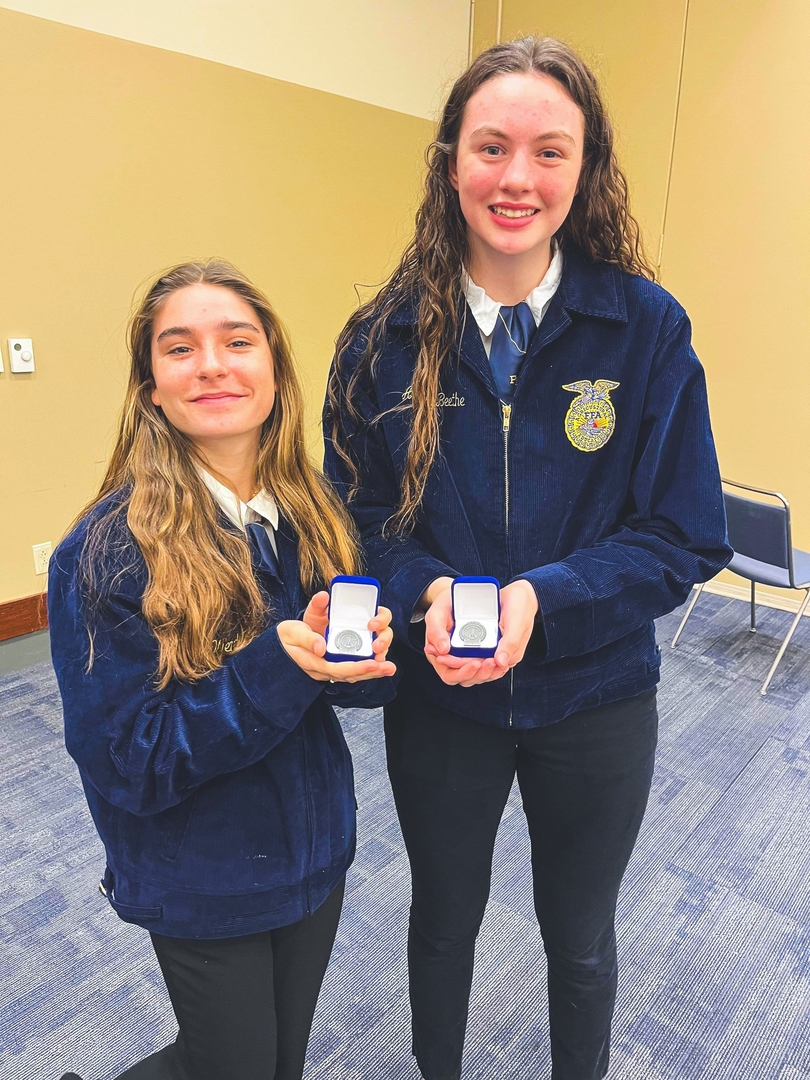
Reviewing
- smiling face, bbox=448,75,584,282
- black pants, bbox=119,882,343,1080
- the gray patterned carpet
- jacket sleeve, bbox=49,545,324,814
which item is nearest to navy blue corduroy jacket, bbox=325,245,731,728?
smiling face, bbox=448,75,584,282

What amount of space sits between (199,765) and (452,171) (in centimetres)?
85

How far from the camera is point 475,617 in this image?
3.11 ft

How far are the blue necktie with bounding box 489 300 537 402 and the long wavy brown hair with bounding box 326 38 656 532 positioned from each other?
0.22 feet

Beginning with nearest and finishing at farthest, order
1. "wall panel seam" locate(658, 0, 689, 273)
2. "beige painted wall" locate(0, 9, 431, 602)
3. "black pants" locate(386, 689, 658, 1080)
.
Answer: "black pants" locate(386, 689, 658, 1080) < "beige painted wall" locate(0, 9, 431, 602) < "wall panel seam" locate(658, 0, 689, 273)

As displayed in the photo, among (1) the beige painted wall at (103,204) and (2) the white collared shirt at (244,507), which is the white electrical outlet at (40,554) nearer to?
(1) the beige painted wall at (103,204)

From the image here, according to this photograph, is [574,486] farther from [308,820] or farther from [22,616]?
[22,616]

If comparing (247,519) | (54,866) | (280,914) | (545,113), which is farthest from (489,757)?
(54,866)

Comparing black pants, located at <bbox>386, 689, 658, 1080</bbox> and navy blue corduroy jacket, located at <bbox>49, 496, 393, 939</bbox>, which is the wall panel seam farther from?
navy blue corduroy jacket, located at <bbox>49, 496, 393, 939</bbox>

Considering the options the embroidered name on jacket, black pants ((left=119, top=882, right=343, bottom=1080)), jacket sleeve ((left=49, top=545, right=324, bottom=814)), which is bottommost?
black pants ((left=119, top=882, right=343, bottom=1080))

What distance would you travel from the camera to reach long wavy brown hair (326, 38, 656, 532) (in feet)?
3.43

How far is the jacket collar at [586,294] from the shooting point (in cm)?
103

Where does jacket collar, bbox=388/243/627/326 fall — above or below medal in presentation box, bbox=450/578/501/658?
above

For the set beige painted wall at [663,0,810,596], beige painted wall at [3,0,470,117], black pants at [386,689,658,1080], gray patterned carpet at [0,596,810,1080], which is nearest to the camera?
black pants at [386,689,658,1080]

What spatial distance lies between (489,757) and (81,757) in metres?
0.56
